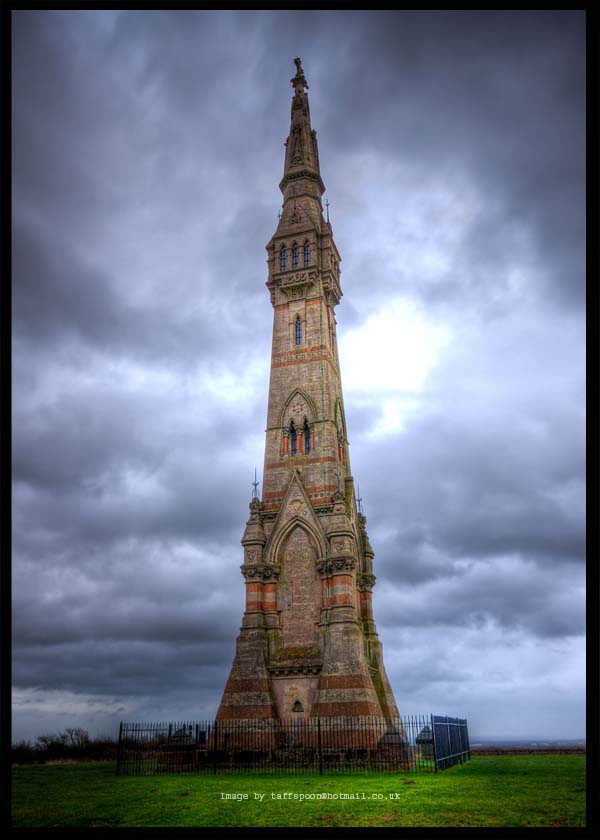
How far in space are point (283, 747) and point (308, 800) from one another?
1462 cm

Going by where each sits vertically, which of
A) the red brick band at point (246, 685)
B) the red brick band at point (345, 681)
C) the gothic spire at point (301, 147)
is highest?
the gothic spire at point (301, 147)

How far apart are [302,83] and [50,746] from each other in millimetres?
47928

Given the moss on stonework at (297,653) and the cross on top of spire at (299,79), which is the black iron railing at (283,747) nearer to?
the moss on stonework at (297,653)

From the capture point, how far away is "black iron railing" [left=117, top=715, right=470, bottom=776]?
92.6 feet

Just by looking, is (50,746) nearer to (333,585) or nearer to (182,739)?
(182,739)

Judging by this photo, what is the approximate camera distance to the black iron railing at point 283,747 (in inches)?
1112

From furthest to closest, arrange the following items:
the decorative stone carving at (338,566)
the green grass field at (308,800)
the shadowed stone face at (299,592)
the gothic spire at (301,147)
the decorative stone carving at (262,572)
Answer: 1. the gothic spire at (301,147)
2. the decorative stone carving at (262,572)
3. the shadowed stone face at (299,592)
4. the decorative stone carving at (338,566)
5. the green grass field at (308,800)

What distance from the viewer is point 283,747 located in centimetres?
3141

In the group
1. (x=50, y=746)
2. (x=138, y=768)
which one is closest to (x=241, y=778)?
(x=138, y=768)

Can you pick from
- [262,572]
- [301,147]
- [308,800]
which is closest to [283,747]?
[262,572]

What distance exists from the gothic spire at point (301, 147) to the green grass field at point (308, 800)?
37.2 m

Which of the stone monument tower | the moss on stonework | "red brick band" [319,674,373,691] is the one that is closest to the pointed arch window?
the stone monument tower

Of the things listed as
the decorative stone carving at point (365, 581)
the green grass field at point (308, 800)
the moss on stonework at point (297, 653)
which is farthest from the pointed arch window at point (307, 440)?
the green grass field at point (308, 800)
